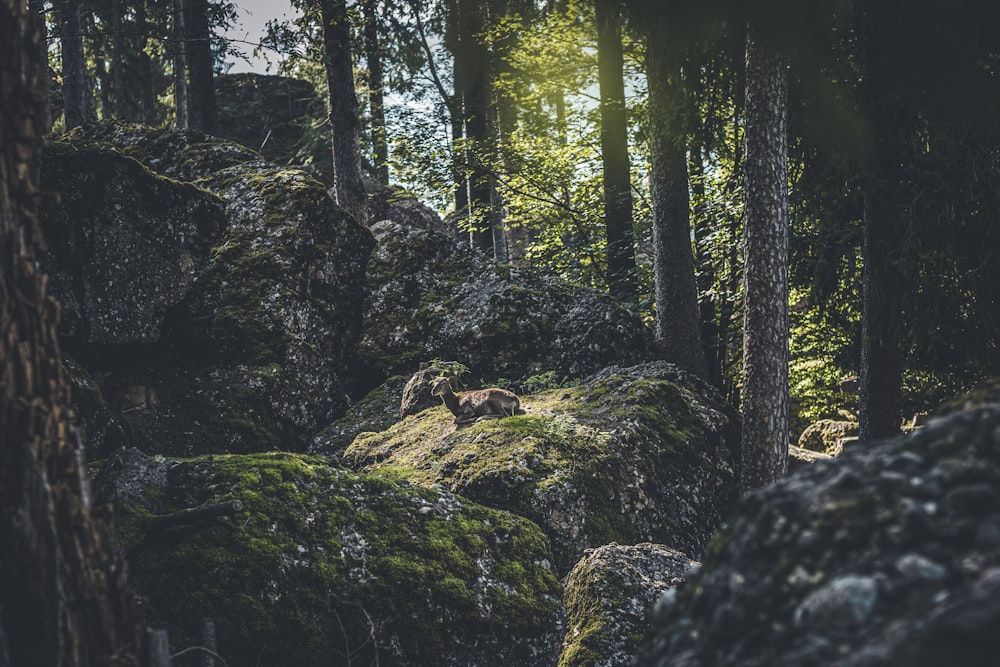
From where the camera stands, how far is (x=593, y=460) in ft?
22.1

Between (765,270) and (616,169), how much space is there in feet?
21.4

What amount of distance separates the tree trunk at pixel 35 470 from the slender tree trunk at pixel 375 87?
11.9m

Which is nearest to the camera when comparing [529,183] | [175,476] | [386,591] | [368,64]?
[386,591]

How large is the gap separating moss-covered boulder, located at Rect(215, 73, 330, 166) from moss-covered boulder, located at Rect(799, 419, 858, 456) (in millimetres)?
19984

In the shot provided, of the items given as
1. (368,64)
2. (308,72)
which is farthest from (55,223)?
(368,64)

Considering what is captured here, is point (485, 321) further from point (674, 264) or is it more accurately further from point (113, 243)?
point (113, 243)

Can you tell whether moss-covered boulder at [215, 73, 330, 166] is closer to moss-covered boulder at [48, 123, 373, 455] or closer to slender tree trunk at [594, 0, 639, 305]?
moss-covered boulder at [48, 123, 373, 455]

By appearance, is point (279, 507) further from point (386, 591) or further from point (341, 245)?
point (341, 245)

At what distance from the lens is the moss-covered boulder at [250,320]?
322 inches

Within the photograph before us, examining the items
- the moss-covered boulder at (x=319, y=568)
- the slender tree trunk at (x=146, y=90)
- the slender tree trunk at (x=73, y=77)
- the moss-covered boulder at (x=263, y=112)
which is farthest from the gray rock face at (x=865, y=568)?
the slender tree trunk at (x=146, y=90)

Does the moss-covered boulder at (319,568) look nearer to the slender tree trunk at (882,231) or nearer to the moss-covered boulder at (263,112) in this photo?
the slender tree trunk at (882,231)

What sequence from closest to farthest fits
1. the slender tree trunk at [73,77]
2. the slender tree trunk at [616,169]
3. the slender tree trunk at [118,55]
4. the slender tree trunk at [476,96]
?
the slender tree trunk at [616,169]
the slender tree trunk at [73,77]
the slender tree trunk at [476,96]
the slender tree trunk at [118,55]

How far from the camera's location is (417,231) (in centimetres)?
1158

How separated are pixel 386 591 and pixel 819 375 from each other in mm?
9503
